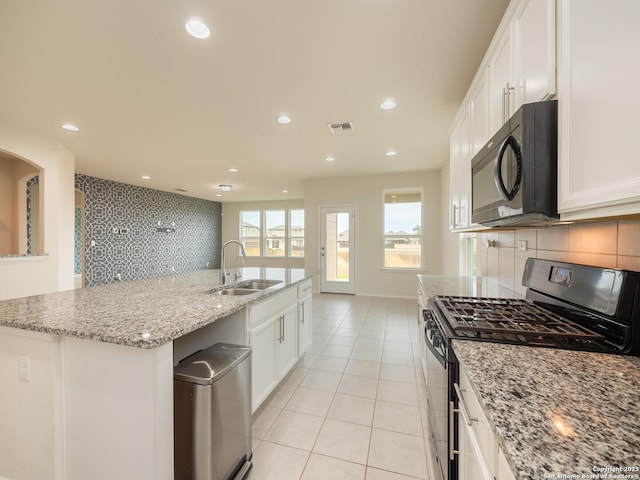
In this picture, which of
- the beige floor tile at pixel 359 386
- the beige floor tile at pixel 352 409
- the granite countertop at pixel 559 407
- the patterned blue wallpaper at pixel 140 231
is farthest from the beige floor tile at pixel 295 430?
the patterned blue wallpaper at pixel 140 231

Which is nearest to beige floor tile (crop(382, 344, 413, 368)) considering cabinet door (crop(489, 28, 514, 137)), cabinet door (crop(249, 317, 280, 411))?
cabinet door (crop(249, 317, 280, 411))

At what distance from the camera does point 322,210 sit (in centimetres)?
632

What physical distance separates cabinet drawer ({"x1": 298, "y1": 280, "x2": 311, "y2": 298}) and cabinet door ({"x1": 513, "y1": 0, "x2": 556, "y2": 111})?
6.89ft

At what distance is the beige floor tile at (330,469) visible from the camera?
148cm

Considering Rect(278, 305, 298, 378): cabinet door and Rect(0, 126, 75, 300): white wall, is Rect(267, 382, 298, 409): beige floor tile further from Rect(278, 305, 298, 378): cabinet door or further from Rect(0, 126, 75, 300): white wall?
Rect(0, 126, 75, 300): white wall

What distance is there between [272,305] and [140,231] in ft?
22.6

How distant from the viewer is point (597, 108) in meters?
0.77

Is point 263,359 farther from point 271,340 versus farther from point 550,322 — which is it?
point 550,322

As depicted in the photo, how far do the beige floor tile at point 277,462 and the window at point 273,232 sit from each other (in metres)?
7.54

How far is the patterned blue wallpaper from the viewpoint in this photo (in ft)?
20.4

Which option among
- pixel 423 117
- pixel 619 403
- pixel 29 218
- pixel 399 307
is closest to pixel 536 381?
pixel 619 403

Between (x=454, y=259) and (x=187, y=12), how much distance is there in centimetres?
443

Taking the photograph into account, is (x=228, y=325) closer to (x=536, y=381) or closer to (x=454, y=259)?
(x=536, y=381)

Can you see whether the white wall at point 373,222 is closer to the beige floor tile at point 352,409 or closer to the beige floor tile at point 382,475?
the beige floor tile at point 352,409
